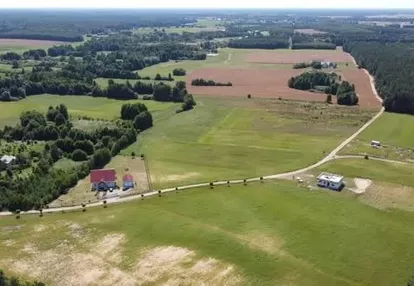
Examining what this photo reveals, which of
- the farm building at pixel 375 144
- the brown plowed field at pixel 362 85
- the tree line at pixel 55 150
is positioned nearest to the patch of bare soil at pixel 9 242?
the tree line at pixel 55 150

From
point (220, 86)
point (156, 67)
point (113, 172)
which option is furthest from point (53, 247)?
point (156, 67)

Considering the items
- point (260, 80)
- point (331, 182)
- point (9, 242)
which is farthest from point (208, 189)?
point (260, 80)

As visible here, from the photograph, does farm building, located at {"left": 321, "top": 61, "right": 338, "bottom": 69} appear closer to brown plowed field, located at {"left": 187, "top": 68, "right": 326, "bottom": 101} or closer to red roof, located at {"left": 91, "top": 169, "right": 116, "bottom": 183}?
brown plowed field, located at {"left": 187, "top": 68, "right": 326, "bottom": 101}

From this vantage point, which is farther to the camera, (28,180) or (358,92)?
(358,92)

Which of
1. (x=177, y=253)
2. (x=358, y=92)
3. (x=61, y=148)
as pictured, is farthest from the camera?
(x=358, y=92)

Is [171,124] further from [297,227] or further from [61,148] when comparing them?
[297,227]

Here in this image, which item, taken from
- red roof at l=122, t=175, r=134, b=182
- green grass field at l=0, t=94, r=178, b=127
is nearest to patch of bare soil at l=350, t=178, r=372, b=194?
red roof at l=122, t=175, r=134, b=182

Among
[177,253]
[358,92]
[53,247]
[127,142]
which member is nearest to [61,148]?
[127,142]

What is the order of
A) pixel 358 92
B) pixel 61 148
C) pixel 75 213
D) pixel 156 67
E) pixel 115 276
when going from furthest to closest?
pixel 156 67
pixel 358 92
pixel 61 148
pixel 75 213
pixel 115 276
